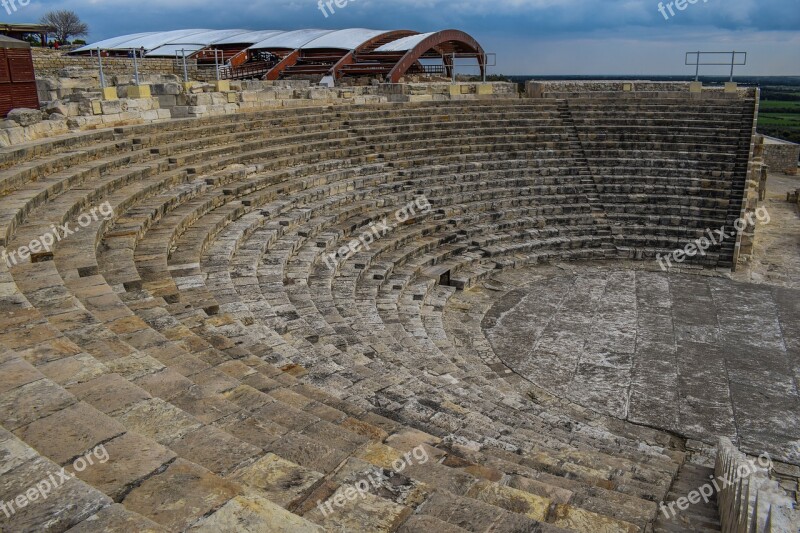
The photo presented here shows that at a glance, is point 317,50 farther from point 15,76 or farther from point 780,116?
point 780,116

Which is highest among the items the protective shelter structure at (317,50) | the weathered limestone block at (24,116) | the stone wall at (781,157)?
the protective shelter structure at (317,50)

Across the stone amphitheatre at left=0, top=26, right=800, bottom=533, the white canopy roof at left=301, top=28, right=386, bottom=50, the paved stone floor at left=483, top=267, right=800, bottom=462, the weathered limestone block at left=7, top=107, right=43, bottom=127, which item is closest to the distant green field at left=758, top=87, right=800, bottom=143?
the white canopy roof at left=301, top=28, right=386, bottom=50

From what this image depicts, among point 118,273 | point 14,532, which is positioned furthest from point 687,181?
point 14,532

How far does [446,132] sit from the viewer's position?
1877cm

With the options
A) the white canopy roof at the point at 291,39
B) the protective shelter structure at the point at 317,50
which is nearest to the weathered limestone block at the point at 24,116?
the protective shelter structure at the point at 317,50

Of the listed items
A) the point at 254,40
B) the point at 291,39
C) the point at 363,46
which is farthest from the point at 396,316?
the point at 254,40

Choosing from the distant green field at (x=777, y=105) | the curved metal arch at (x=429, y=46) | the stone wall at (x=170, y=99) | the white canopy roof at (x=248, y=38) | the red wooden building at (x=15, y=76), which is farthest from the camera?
the distant green field at (x=777, y=105)

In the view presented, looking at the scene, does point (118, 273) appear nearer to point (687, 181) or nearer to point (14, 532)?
point (14, 532)

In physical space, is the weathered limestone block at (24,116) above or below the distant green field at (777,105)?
above

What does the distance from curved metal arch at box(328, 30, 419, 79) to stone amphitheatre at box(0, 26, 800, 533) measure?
16703mm

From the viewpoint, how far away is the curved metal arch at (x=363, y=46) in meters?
36.9

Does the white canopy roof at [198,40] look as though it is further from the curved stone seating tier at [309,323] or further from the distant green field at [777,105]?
the distant green field at [777,105]

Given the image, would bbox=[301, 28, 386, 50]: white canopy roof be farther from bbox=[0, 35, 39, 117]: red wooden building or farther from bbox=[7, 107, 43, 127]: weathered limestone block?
bbox=[7, 107, 43, 127]: weathered limestone block

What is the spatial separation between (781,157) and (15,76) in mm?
31831
